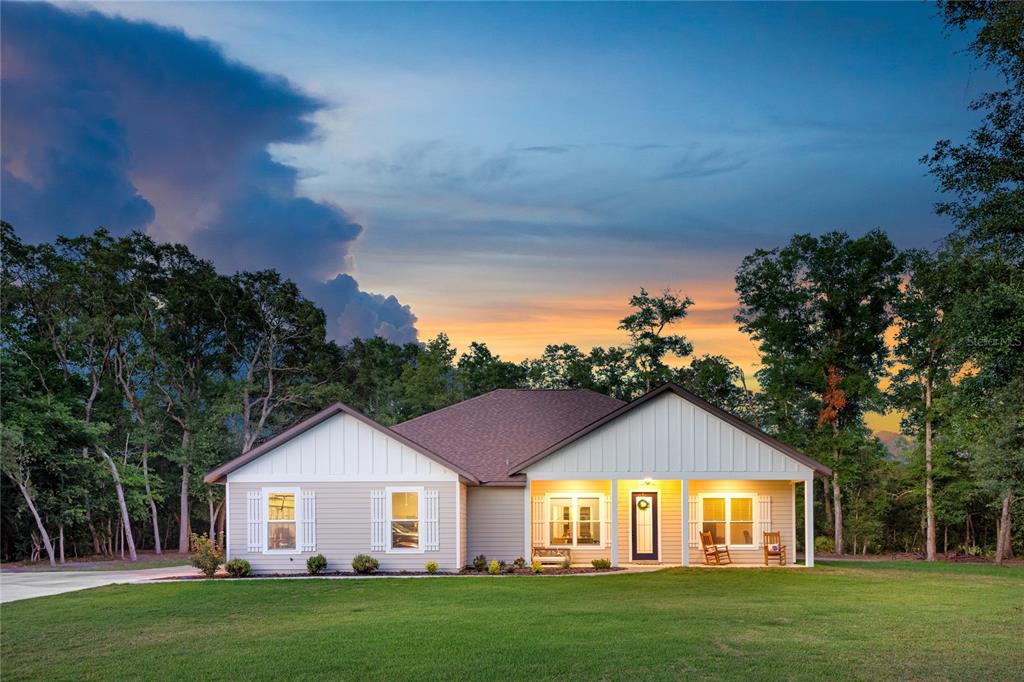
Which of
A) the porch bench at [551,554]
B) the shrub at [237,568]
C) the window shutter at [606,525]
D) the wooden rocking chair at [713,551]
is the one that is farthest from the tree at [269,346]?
the wooden rocking chair at [713,551]

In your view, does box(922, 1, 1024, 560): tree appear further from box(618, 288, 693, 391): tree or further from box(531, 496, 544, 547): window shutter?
box(618, 288, 693, 391): tree

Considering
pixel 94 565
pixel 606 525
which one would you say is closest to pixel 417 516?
pixel 606 525

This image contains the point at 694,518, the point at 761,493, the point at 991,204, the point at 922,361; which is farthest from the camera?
the point at 922,361

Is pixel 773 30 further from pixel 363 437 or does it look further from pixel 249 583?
pixel 249 583

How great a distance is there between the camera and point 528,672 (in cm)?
1119

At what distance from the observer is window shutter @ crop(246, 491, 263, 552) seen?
80.5 feet

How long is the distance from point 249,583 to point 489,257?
1690 centimetres

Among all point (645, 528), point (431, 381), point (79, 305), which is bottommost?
point (645, 528)

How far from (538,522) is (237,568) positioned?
28.6 ft

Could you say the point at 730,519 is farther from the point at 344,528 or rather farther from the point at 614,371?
the point at 614,371

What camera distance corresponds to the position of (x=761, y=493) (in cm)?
2716

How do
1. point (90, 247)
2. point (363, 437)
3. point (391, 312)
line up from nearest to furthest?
point (363, 437)
point (90, 247)
point (391, 312)

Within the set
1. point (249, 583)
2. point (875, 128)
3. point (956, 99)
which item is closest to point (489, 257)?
point (875, 128)

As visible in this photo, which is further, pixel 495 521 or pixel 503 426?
pixel 503 426
